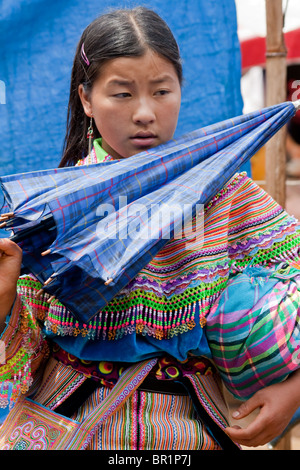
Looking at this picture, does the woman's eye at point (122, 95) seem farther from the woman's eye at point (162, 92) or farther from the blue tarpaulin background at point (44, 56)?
the blue tarpaulin background at point (44, 56)

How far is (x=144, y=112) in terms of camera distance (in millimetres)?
1373

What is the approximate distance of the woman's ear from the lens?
1.55 metres

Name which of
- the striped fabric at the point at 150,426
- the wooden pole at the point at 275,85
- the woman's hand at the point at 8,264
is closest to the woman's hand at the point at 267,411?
the striped fabric at the point at 150,426

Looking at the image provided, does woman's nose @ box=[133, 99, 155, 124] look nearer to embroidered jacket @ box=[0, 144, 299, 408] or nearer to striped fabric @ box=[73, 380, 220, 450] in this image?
embroidered jacket @ box=[0, 144, 299, 408]

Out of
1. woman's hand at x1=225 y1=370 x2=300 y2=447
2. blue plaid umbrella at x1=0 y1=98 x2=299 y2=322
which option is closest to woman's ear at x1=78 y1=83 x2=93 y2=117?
blue plaid umbrella at x1=0 y1=98 x2=299 y2=322

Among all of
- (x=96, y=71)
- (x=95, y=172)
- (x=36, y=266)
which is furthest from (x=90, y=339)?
(x=96, y=71)

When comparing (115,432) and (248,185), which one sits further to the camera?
(248,185)

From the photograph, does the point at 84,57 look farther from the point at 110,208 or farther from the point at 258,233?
the point at 258,233

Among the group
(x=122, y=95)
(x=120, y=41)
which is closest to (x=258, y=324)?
(x=122, y=95)

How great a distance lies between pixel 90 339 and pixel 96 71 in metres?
0.70

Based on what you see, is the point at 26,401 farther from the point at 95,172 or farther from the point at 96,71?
the point at 96,71

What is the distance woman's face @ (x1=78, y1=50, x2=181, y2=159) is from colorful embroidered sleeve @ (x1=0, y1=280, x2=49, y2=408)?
48cm

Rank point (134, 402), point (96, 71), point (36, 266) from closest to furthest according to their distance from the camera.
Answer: point (36, 266) → point (134, 402) → point (96, 71)
